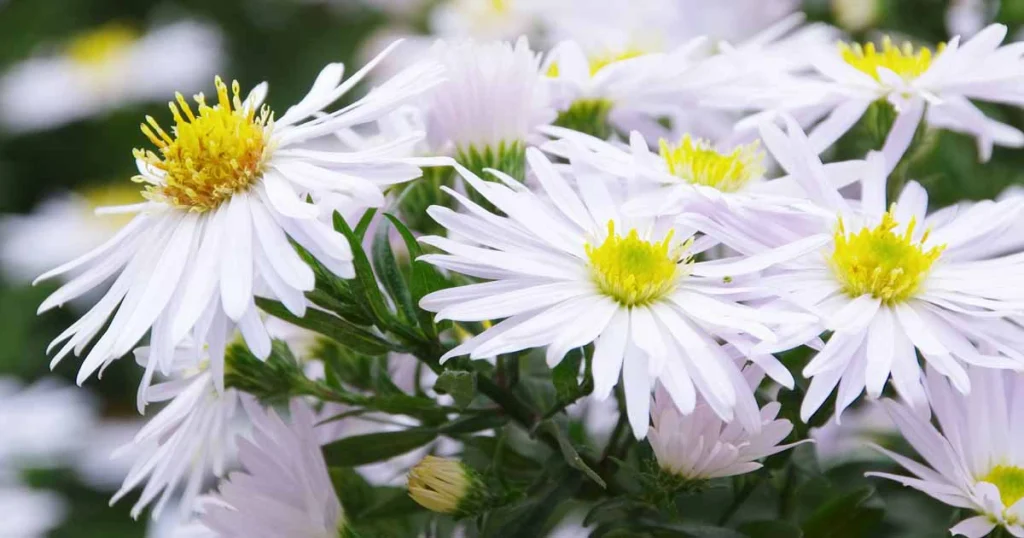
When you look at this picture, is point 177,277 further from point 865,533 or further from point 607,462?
point 865,533

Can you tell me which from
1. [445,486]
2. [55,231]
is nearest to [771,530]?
[445,486]

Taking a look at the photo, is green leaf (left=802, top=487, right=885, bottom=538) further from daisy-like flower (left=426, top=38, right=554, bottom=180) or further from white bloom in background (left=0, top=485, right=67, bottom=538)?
white bloom in background (left=0, top=485, right=67, bottom=538)

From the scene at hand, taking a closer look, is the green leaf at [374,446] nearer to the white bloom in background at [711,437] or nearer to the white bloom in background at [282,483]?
the white bloom in background at [282,483]

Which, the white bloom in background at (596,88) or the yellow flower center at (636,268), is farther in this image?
the white bloom in background at (596,88)

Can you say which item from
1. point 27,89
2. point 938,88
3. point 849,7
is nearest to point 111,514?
point 27,89

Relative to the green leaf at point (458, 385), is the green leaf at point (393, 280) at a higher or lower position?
higher

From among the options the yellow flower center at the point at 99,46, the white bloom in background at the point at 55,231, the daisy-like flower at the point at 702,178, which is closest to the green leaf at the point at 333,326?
the daisy-like flower at the point at 702,178

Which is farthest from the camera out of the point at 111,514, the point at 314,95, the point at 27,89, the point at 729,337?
the point at 27,89

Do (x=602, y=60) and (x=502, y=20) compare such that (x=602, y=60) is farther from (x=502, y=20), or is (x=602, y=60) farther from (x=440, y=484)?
(x=502, y=20)
